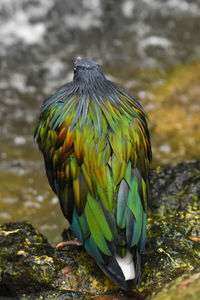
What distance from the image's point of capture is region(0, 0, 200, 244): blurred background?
5.95 metres

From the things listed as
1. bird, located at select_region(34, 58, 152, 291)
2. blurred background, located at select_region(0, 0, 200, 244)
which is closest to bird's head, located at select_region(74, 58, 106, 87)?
bird, located at select_region(34, 58, 152, 291)

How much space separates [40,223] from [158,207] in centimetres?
189

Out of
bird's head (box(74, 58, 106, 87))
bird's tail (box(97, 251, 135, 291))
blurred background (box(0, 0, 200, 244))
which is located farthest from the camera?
blurred background (box(0, 0, 200, 244))

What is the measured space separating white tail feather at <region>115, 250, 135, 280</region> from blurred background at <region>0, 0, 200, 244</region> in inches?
79.0

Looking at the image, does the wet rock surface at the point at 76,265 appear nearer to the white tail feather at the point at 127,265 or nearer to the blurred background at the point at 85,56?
the white tail feather at the point at 127,265

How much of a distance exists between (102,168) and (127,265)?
590 mm

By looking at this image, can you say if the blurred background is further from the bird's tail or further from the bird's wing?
the bird's tail

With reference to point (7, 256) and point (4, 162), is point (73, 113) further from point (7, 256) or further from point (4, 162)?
point (4, 162)

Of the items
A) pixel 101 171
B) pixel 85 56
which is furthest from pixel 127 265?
pixel 85 56

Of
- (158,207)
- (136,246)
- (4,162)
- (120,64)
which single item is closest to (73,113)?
(136,246)

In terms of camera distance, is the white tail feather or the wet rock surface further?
the wet rock surface

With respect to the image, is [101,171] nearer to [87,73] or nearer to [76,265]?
[76,265]

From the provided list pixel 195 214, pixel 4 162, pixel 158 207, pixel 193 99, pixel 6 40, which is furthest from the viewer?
pixel 6 40

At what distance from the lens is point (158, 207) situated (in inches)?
148
